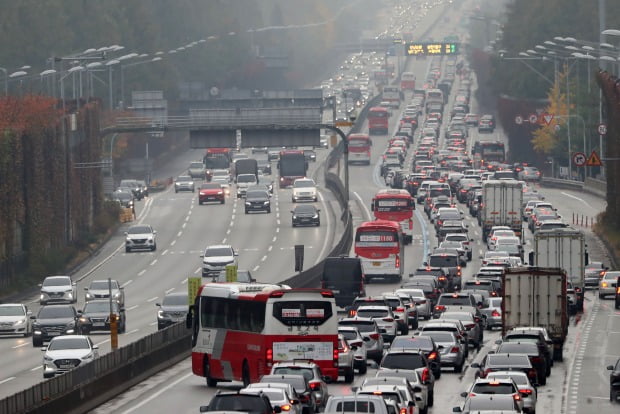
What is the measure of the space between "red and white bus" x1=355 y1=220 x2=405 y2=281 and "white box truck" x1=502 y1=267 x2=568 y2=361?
27711mm

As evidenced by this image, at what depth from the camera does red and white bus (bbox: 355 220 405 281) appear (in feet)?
292

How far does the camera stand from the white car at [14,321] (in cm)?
7131

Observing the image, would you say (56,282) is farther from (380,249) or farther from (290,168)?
(290,168)

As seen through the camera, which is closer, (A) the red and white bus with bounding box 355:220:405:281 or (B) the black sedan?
(A) the red and white bus with bounding box 355:220:405:281

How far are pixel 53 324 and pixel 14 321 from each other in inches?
180

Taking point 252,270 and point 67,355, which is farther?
point 252,270

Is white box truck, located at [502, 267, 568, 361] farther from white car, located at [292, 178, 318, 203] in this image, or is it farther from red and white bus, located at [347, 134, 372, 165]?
red and white bus, located at [347, 134, 372, 165]

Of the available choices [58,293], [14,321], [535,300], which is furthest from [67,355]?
[58,293]

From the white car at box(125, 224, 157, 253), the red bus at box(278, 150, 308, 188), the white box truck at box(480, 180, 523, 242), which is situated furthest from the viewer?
the red bus at box(278, 150, 308, 188)

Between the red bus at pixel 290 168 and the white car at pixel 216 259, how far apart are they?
59486 mm

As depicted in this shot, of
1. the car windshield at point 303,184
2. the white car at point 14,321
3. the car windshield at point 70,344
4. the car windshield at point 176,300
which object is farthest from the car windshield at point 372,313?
the car windshield at point 303,184

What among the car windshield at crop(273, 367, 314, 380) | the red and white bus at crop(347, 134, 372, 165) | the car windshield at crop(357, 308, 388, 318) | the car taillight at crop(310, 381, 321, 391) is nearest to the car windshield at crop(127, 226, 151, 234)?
the car windshield at crop(357, 308, 388, 318)

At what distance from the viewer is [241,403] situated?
119 ft

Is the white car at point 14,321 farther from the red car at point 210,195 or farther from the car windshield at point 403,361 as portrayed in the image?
the red car at point 210,195
